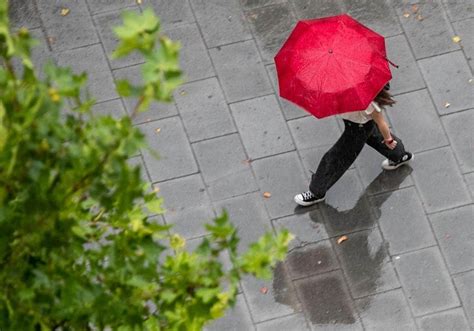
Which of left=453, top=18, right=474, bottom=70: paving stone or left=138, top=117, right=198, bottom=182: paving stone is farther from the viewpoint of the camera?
left=453, top=18, right=474, bottom=70: paving stone

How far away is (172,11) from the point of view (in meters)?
9.27

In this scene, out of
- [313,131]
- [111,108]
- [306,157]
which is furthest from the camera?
[111,108]

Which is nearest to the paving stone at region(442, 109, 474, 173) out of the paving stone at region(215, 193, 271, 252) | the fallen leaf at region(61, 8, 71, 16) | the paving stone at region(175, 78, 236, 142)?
the paving stone at region(215, 193, 271, 252)

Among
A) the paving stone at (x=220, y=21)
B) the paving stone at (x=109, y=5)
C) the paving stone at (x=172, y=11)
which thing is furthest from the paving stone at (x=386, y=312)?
the paving stone at (x=109, y=5)

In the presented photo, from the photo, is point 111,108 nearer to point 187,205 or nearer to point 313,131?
point 187,205

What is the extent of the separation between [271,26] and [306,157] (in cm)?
141

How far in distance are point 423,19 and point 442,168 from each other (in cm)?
155

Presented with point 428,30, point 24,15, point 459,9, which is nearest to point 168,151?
point 24,15

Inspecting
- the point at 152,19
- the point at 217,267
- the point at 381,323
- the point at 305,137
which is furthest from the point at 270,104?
the point at 152,19

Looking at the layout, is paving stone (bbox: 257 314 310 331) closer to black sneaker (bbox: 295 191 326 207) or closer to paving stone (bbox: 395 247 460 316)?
paving stone (bbox: 395 247 460 316)

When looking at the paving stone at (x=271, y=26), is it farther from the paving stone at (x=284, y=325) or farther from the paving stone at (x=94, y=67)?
the paving stone at (x=284, y=325)

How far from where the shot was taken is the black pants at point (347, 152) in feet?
25.1

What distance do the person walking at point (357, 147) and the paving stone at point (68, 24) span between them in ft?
7.76

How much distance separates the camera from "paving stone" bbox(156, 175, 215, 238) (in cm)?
812
